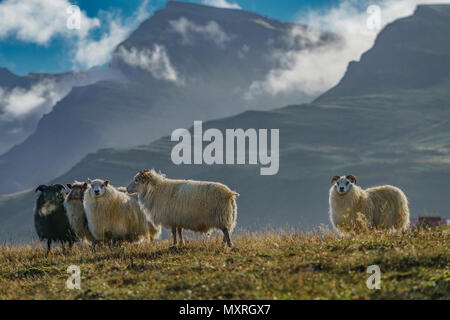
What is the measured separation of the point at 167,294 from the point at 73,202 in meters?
9.73

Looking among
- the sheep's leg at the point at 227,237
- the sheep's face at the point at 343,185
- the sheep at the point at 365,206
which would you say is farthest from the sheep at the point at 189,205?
the sheep at the point at 365,206

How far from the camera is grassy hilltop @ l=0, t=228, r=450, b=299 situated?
26.9 ft

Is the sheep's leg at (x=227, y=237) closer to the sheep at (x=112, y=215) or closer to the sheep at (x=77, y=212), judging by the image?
the sheep at (x=112, y=215)

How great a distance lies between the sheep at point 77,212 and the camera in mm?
17234

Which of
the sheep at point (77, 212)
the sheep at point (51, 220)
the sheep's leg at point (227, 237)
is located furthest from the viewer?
the sheep at point (77, 212)

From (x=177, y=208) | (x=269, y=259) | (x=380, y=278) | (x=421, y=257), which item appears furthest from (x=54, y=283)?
(x=421, y=257)

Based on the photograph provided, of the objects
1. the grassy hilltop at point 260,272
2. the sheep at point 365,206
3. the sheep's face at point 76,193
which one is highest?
the sheep's face at point 76,193

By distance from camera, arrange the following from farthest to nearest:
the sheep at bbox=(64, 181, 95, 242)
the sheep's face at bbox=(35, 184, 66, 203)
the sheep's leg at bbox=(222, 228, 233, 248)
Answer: the sheep's face at bbox=(35, 184, 66, 203), the sheep at bbox=(64, 181, 95, 242), the sheep's leg at bbox=(222, 228, 233, 248)

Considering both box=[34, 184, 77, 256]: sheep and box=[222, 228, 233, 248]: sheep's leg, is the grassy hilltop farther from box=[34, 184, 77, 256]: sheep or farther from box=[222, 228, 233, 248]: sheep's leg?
box=[34, 184, 77, 256]: sheep

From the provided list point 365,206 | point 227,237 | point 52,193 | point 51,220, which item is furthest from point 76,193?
point 365,206

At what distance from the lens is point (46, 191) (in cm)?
1748

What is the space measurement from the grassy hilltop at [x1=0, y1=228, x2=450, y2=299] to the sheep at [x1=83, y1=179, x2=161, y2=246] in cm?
270

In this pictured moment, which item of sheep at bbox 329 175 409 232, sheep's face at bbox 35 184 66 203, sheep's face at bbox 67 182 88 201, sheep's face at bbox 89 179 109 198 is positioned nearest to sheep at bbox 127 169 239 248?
sheep's face at bbox 89 179 109 198

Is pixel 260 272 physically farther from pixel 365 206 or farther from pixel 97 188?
pixel 97 188
